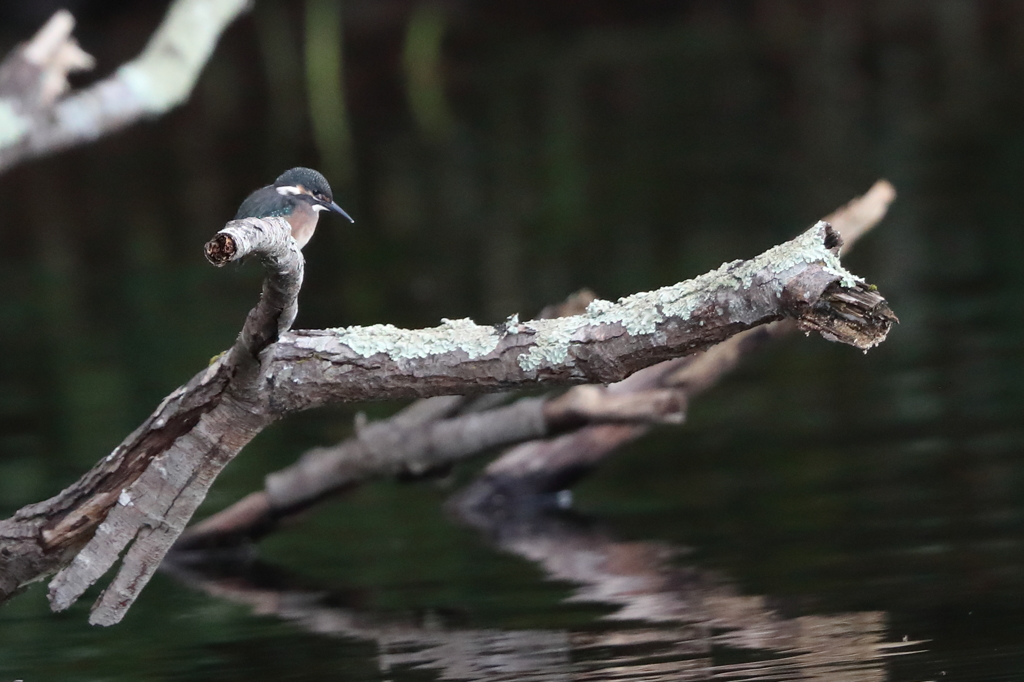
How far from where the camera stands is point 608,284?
399 inches

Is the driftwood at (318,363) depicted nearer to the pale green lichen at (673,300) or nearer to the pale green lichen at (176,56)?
the pale green lichen at (673,300)

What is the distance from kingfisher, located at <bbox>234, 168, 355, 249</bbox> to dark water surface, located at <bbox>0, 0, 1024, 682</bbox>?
1081mm

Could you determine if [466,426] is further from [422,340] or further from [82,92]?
[422,340]

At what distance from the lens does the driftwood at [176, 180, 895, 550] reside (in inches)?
211

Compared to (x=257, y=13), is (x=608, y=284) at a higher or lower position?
lower

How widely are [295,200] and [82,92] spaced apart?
149cm

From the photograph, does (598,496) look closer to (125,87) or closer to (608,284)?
(125,87)

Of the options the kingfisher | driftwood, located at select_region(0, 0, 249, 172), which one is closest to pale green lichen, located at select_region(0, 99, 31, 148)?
driftwood, located at select_region(0, 0, 249, 172)

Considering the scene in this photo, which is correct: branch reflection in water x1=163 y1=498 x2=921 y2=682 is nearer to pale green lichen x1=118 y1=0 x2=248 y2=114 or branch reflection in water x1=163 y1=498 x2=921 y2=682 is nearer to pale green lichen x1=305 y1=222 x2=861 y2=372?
pale green lichen x1=305 y1=222 x2=861 y2=372

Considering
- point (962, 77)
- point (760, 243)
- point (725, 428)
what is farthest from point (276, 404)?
point (962, 77)

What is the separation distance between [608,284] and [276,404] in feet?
22.4

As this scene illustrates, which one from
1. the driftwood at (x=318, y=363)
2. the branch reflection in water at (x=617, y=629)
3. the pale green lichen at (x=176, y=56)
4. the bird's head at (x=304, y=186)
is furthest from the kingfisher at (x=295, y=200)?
the pale green lichen at (x=176, y=56)

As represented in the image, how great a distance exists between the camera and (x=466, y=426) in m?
5.44

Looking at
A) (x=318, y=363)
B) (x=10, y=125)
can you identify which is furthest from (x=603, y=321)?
(x=10, y=125)
